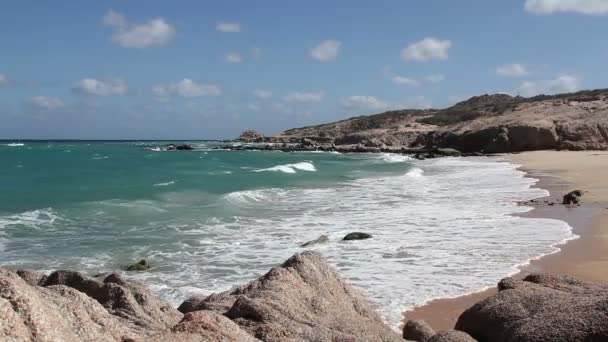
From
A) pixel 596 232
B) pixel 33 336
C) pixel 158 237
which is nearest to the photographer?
pixel 33 336

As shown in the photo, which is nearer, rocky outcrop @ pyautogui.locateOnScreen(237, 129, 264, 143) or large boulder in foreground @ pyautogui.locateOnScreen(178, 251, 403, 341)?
large boulder in foreground @ pyautogui.locateOnScreen(178, 251, 403, 341)

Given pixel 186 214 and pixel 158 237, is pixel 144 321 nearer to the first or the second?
pixel 158 237

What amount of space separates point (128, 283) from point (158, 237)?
10914mm

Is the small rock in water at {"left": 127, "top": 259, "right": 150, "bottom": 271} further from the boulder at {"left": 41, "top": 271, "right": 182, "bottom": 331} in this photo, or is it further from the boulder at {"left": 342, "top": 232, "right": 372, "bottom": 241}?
the boulder at {"left": 41, "top": 271, "right": 182, "bottom": 331}

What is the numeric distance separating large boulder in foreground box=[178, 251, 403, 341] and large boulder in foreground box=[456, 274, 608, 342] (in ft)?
3.54

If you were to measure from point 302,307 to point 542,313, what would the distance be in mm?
2299

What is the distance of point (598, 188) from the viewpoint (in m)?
24.3

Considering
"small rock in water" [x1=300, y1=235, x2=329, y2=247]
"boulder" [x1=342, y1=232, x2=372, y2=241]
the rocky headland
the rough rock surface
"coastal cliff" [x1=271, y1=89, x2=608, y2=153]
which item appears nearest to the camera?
the rough rock surface

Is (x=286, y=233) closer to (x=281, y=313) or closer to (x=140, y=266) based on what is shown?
(x=140, y=266)

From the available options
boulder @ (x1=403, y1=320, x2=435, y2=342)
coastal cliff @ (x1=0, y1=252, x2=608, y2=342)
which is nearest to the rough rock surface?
coastal cliff @ (x1=0, y1=252, x2=608, y2=342)

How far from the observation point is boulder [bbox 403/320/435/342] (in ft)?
20.8

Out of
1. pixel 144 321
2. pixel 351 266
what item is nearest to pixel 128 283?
pixel 144 321

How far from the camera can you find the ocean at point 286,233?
1162 cm

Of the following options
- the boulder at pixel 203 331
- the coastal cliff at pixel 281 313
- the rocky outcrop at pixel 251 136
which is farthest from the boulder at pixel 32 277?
the rocky outcrop at pixel 251 136
